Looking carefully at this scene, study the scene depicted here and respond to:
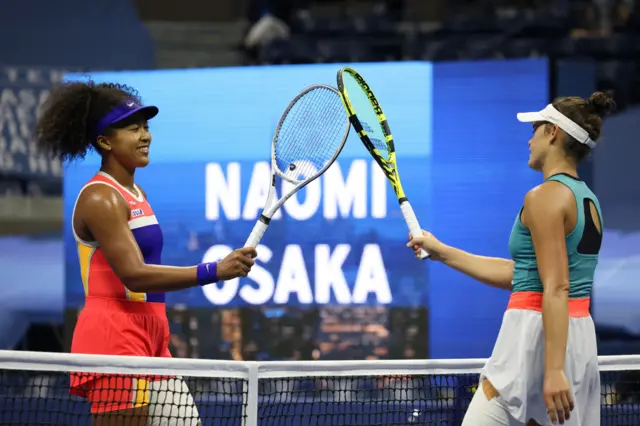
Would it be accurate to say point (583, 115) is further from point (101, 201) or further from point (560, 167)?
point (101, 201)

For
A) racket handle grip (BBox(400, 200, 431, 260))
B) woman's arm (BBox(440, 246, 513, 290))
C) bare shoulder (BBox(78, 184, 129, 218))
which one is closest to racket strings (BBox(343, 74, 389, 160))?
racket handle grip (BBox(400, 200, 431, 260))

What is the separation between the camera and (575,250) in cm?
253

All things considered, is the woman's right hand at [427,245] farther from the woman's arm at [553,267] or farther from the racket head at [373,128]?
the woman's arm at [553,267]

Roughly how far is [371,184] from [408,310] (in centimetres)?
81

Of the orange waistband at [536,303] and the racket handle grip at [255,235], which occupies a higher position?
the racket handle grip at [255,235]

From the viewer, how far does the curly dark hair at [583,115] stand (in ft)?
8.57

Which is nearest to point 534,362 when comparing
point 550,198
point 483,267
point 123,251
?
point 550,198

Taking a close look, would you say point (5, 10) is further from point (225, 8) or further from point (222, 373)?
point (222, 373)

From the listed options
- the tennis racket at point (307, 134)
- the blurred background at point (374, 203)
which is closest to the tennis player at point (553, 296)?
the tennis racket at point (307, 134)

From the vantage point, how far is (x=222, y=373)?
3.00 m

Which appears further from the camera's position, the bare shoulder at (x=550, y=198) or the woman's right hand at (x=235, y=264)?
the woman's right hand at (x=235, y=264)

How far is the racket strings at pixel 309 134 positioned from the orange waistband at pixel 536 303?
0.90m

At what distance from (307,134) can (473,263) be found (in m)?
0.73

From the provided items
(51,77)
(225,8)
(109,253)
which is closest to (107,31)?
(51,77)
